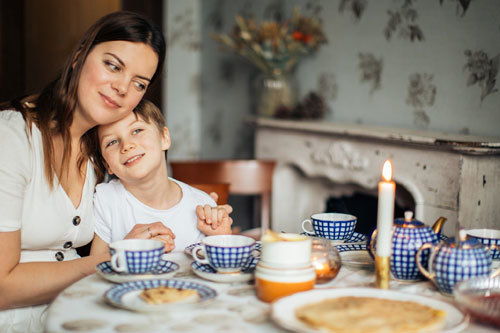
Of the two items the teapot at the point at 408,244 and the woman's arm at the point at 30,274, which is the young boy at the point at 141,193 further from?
the teapot at the point at 408,244

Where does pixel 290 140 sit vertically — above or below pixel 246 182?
above

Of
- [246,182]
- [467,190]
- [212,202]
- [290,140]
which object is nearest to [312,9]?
[290,140]

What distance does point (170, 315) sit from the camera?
3.51 feet

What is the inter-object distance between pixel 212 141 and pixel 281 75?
1025 mm

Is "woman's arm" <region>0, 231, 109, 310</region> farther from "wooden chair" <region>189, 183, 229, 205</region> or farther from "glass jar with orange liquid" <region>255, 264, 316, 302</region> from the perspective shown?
"wooden chair" <region>189, 183, 229, 205</region>

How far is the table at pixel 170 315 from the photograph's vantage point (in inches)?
40.1

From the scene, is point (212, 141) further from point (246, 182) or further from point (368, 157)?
point (368, 157)

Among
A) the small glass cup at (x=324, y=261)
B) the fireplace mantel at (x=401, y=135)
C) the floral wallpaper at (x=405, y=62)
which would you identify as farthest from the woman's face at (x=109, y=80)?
the floral wallpaper at (x=405, y=62)

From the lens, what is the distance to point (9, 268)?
1.41 m

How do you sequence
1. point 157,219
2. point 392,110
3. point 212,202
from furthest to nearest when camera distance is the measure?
point 392,110 < point 212,202 < point 157,219

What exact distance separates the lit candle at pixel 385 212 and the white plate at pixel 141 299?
1.08ft

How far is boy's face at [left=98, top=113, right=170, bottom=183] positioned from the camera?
1.72 meters

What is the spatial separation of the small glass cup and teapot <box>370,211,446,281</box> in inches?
4.7

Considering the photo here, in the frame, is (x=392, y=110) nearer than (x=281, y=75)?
Yes
